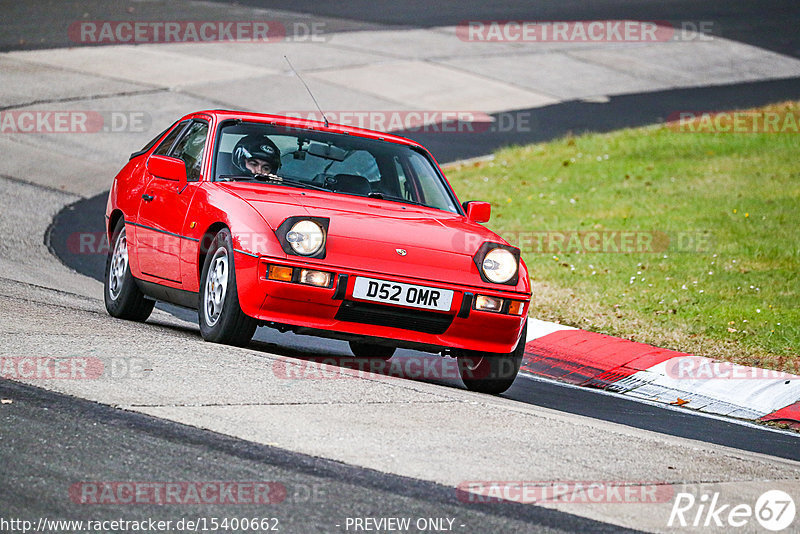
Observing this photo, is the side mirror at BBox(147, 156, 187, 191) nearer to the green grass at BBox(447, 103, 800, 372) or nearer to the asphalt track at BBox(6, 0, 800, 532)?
the asphalt track at BBox(6, 0, 800, 532)

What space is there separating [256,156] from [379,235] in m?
1.27

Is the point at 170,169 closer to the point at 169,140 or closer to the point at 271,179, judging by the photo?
the point at 271,179

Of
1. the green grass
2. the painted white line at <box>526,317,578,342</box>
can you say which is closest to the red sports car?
the painted white line at <box>526,317,578,342</box>

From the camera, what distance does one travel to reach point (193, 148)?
7754mm

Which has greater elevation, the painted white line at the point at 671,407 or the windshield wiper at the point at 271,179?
the windshield wiper at the point at 271,179

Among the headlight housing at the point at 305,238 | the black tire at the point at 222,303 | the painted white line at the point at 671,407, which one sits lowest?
the painted white line at the point at 671,407

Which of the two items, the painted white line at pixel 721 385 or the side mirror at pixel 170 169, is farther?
the painted white line at pixel 721 385

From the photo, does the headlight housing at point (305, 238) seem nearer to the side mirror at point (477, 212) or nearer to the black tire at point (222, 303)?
the black tire at point (222, 303)

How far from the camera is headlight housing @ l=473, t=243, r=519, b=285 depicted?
6.59m

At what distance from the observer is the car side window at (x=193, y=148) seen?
24.6 feet

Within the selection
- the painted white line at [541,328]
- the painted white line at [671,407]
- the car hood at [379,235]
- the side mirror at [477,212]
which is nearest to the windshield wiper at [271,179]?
the car hood at [379,235]

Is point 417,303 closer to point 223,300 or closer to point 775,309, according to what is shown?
point 223,300

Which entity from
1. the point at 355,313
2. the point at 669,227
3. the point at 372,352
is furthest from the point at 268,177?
the point at 669,227

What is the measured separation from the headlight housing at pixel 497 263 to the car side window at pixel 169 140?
2649 millimetres
